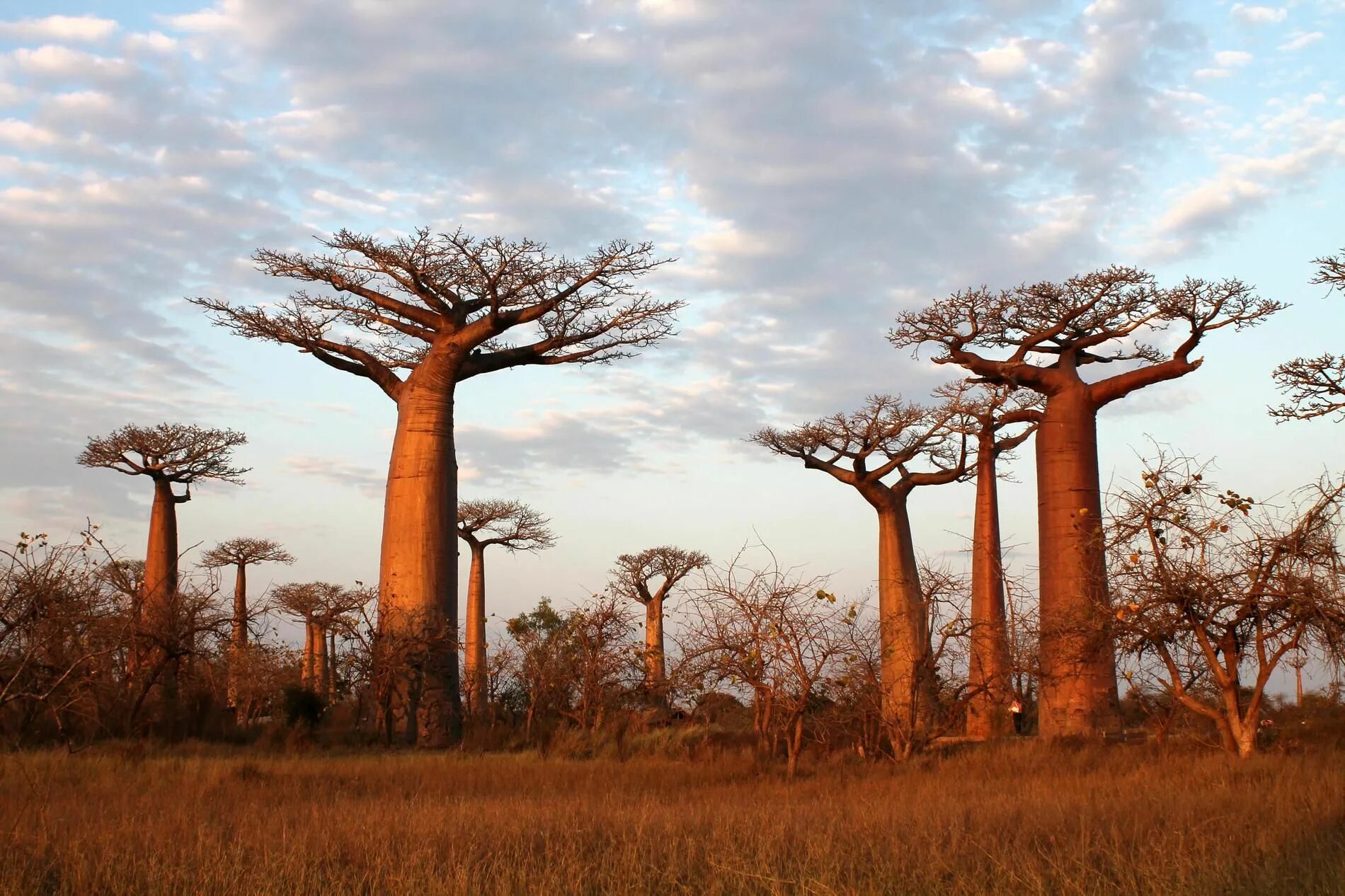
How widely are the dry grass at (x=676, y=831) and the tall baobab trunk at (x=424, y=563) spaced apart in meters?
3.73

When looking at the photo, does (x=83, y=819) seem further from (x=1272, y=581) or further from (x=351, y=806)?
(x=1272, y=581)

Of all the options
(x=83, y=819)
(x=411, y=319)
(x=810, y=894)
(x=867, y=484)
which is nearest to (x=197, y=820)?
(x=83, y=819)

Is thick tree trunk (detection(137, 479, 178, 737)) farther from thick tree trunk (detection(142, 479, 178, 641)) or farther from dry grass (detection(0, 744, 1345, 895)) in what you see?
thick tree trunk (detection(142, 479, 178, 641))

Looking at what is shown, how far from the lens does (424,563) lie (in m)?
12.2

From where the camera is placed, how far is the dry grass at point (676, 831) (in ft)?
13.6

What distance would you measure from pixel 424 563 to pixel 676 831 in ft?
24.2

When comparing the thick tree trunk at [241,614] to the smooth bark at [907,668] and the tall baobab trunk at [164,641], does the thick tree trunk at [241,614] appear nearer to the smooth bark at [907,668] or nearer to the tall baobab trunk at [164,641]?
the tall baobab trunk at [164,641]

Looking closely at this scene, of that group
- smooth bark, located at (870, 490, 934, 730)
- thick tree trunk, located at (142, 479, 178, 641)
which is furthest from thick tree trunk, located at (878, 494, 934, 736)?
thick tree trunk, located at (142, 479, 178, 641)

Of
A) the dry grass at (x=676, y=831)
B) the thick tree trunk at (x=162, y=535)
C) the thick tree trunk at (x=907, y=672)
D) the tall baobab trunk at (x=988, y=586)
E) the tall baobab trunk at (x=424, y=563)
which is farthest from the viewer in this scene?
the thick tree trunk at (x=162, y=535)

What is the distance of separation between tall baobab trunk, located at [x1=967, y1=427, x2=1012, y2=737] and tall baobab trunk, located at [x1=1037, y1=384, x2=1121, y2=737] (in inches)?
19.2

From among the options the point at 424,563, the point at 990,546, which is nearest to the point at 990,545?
the point at 990,546

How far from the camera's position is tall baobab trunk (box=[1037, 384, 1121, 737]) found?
364 inches

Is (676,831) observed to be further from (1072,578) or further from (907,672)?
(1072,578)

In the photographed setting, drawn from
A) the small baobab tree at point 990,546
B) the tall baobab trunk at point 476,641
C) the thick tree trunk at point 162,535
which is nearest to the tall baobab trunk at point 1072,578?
the small baobab tree at point 990,546
